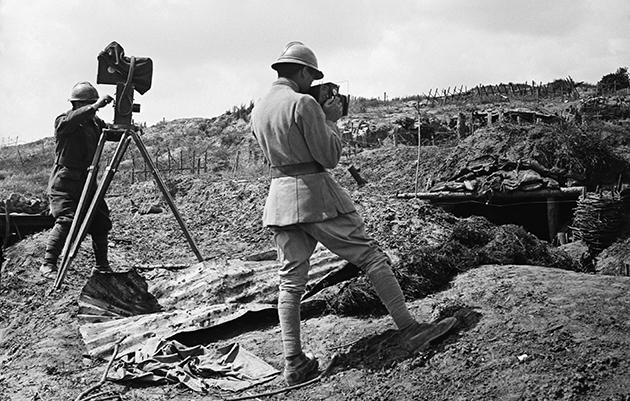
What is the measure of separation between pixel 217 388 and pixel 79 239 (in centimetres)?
300

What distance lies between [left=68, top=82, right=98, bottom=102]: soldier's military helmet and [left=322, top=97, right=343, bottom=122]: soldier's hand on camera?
13.3 ft

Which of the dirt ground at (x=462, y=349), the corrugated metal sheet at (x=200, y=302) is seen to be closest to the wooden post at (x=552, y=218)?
the corrugated metal sheet at (x=200, y=302)

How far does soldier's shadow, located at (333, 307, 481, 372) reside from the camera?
3.77 metres

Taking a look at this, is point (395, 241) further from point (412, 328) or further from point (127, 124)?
point (412, 328)

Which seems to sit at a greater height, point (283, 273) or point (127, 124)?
point (127, 124)

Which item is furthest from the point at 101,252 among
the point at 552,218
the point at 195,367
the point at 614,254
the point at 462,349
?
the point at 552,218

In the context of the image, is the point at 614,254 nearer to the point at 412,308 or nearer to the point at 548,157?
the point at 548,157

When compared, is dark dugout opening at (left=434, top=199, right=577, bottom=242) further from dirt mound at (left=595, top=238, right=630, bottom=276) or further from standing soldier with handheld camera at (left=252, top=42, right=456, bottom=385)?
standing soldier with handheld camera at (left=252, top=42, right=456, bottom=385)

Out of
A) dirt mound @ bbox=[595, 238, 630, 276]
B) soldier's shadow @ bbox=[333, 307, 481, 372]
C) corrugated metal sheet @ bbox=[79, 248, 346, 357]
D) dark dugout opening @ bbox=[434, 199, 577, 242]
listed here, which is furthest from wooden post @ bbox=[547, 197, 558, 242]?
soldier's shadow @ bbox=[333, 307, 481, 372]

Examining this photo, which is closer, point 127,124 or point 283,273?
point 283,273

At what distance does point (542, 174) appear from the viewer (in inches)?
443

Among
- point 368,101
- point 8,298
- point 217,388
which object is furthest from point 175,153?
point 217,388

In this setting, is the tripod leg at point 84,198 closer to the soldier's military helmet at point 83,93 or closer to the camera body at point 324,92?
the soldier's military helmet at point 83,93

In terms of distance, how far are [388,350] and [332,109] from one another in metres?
1.46
